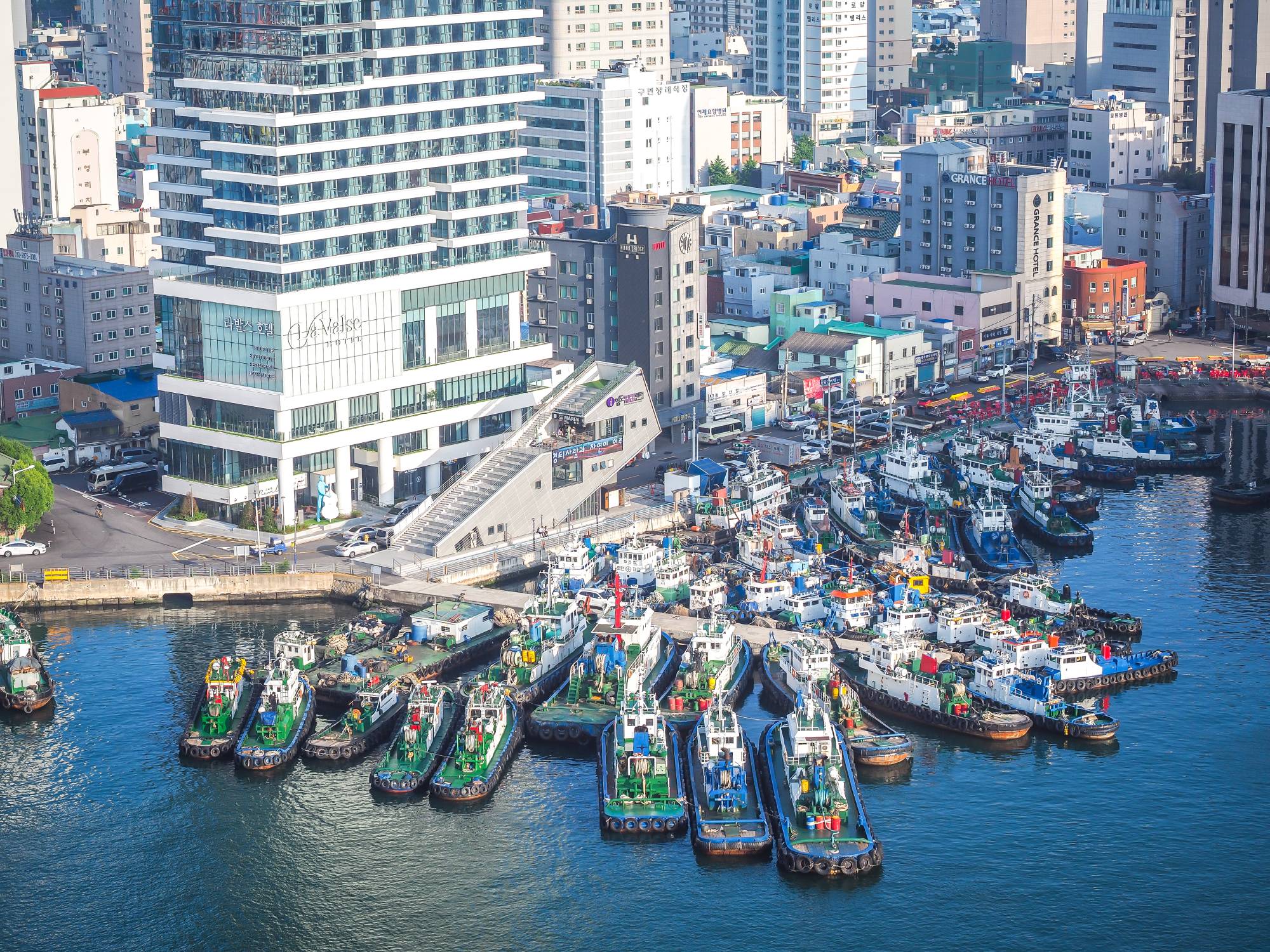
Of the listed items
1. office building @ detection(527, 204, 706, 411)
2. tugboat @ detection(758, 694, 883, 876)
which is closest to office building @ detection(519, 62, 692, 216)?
office building @ detection(527, 204, 706, 411)

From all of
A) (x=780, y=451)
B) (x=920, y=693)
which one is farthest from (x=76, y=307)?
(x=920, y=693)

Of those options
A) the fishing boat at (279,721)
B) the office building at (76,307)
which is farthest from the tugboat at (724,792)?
the office building at (76,307)

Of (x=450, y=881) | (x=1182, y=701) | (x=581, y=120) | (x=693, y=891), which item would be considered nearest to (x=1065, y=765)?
(x=1182, y=701)

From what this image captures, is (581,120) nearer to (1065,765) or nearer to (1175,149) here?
(1175,149)

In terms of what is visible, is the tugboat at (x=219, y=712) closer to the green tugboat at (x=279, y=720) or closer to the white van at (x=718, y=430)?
the green tugboat at (x=279, y=720)

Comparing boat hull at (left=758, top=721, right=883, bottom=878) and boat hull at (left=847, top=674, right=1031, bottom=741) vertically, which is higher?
boat hull at (left=847, top=674, right=1031, bottom=741)

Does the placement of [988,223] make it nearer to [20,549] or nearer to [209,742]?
[20,549]

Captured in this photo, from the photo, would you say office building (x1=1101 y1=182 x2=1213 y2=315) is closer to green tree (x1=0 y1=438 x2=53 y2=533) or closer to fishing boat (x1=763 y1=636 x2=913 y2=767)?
fishing boat (x1=763 y1=636 x2=913 y2=767)
